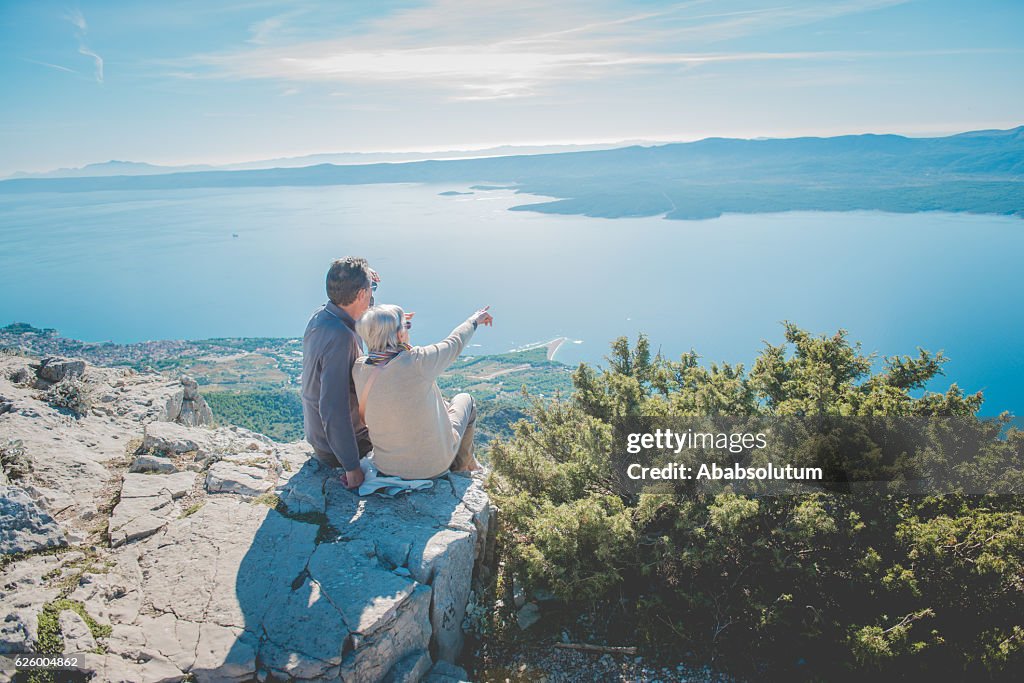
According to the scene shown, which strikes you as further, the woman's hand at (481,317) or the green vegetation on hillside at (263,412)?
the green vegetation on hillside at (263,412)

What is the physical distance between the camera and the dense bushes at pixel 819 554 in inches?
151

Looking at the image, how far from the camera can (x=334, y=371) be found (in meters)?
4.45

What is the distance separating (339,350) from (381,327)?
55 centimetres

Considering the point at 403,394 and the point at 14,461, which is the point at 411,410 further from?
the point at 14,461

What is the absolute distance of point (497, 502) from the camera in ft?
17.6

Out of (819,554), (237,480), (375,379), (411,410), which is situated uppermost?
(375,379)

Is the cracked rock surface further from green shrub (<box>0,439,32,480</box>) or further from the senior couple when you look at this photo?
the senior couple

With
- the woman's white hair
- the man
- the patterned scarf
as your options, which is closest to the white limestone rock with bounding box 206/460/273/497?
the man

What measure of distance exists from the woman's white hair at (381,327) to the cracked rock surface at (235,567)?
4.81ft

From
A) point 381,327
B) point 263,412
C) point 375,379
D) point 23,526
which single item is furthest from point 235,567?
point 263,412

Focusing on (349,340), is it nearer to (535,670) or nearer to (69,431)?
(535,670)

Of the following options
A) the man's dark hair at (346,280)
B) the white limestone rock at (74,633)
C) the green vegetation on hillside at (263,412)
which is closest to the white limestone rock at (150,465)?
the white limestone rock at (74,633)

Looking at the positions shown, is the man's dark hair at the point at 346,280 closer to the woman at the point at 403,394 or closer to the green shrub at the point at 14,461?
the woman at the point at 403,394

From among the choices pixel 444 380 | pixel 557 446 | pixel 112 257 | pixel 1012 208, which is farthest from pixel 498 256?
pixel 557 446
